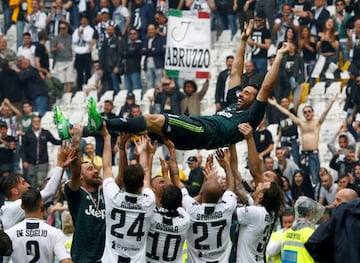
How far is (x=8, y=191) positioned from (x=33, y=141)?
40.1ft

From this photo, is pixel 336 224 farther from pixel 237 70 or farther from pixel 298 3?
pixel 298 3

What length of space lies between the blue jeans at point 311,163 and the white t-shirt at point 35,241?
1098cm

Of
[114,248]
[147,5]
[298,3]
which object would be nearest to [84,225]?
[114,248]

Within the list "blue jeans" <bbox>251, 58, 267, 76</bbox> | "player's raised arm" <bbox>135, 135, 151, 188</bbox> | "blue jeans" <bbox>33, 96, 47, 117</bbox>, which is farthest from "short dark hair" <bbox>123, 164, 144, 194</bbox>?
"blue jeans" <bbox>33, 96, 47, 117</bbox>

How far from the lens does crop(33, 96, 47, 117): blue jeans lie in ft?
99.9

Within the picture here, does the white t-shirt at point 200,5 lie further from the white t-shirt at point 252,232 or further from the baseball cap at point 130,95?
the white t-shirt at point 252,232

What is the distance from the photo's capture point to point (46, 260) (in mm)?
14195

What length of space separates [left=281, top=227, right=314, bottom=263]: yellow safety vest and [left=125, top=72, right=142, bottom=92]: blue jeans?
43.6ft

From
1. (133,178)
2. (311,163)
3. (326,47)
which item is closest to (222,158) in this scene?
(133,178)

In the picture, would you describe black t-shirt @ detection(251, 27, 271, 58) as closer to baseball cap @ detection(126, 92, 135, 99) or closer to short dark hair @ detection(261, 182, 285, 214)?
baseball cap @ detection(126, 92, 135, 99)

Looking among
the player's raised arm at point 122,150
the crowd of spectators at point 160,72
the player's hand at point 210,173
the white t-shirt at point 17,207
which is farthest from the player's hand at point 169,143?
the crowd of spectators at point 160,72

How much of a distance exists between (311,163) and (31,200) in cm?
1150

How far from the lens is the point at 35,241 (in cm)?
1414

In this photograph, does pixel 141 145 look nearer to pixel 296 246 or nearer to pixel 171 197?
pixel 171 197
